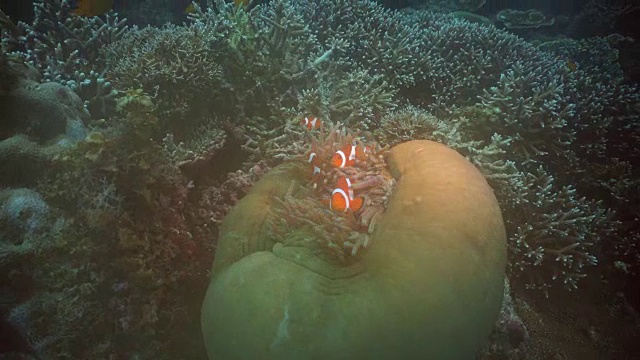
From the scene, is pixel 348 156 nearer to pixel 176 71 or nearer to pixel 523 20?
pixel 176 71

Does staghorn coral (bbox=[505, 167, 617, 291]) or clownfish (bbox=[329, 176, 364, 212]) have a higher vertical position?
clownfish (bbox=[329, 176, 364, 212])

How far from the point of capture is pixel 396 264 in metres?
2.43

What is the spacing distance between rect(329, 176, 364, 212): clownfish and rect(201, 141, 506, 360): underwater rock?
251 mm

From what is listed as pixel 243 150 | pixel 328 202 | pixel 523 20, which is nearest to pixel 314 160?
pixel 328 202

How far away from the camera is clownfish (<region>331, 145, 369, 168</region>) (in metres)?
3.14

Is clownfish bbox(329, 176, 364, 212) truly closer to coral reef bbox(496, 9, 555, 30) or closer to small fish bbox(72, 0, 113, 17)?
small fish bbox(72, 0, 113, 17)

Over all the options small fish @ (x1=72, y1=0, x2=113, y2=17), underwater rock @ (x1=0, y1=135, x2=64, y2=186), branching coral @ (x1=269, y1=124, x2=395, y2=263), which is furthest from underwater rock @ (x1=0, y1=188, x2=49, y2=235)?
small fish @ (x1=72, y1=0, x2=113, y2=17)

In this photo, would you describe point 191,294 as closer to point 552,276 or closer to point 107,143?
point 107,143

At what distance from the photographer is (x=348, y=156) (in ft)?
10.5

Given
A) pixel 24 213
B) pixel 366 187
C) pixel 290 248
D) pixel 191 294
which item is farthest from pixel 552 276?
pixel 24 213

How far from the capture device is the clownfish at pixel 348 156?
3.14m

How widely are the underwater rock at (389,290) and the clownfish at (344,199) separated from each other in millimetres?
251

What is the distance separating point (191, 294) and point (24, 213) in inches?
54.0

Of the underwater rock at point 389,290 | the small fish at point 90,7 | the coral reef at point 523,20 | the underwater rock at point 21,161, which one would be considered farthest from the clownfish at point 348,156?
the coral reef at point 523,20
